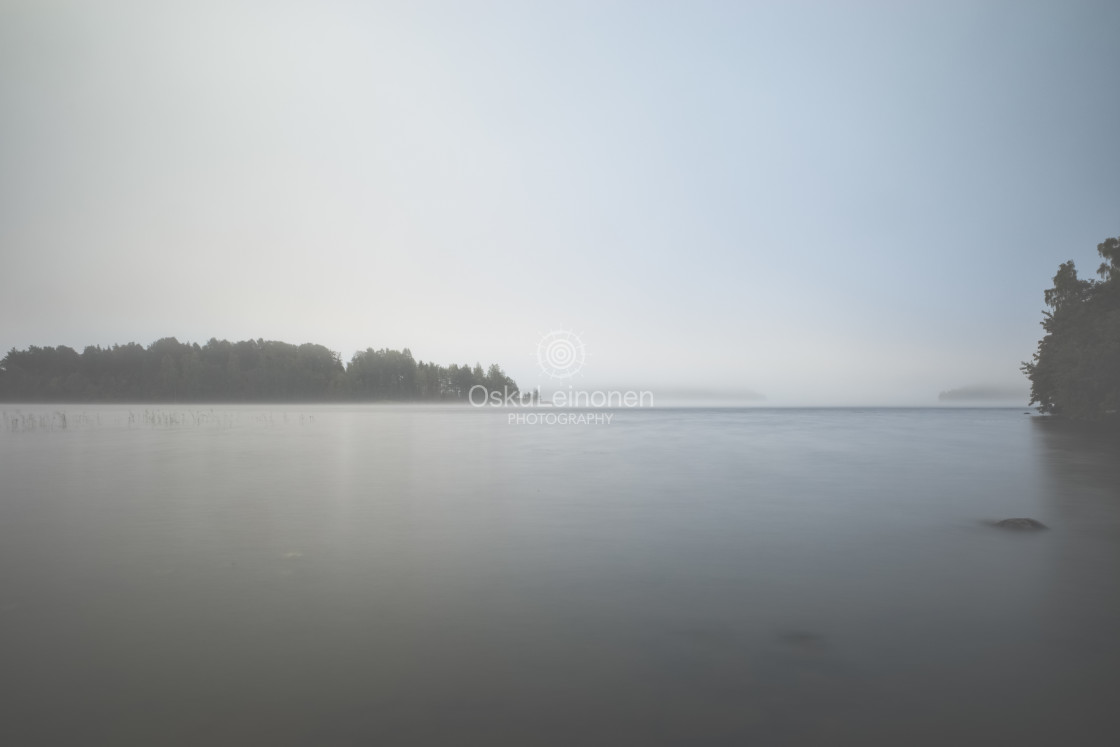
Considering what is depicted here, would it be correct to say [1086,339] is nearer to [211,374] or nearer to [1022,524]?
[1022,524]

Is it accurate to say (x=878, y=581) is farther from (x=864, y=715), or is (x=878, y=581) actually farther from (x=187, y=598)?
(x=187, y=598)

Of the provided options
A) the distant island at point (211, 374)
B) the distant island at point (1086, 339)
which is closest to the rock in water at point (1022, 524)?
the distant island at point (1086, 339)

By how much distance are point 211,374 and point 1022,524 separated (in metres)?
148

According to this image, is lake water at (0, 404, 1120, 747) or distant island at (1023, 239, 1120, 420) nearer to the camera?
lake water at (0, 404, 1120, 747)

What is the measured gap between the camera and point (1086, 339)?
39125 mm

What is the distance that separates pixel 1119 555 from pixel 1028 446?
29164mm

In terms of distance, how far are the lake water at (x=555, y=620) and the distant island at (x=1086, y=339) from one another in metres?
26.9

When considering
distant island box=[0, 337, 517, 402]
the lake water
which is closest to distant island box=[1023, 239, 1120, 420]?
the lake water

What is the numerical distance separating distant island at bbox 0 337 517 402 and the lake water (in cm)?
13266

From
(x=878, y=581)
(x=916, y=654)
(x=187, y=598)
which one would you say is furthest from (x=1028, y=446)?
(x=187, y=598)

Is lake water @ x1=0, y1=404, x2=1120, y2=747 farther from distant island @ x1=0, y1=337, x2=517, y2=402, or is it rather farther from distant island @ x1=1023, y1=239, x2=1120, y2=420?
distant island @ x1=0, y1=337, x2=517, y2=402

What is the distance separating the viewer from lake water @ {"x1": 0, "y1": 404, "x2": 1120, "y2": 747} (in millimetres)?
4234

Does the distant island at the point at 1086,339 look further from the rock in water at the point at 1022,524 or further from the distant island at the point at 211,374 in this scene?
the distant island at the point at 211,374

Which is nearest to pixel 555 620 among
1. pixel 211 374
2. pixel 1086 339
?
pixel 1086 339
